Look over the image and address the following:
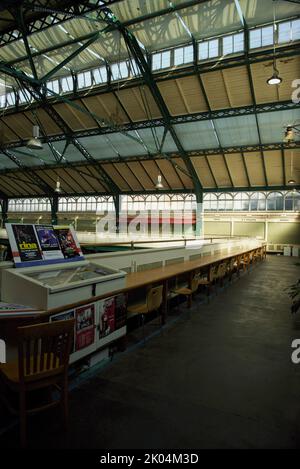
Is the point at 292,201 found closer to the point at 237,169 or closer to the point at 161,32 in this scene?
the point at 237,169

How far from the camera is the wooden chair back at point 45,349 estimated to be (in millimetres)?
1767

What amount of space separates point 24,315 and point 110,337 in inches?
46.1

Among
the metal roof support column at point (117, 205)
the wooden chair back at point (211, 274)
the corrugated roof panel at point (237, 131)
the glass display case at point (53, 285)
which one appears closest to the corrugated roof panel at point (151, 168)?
the metal roof support column at point (117, 205)

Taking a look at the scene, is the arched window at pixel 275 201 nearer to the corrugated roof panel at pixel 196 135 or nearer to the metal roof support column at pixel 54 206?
the corrugated roof panel at pixel 196 135

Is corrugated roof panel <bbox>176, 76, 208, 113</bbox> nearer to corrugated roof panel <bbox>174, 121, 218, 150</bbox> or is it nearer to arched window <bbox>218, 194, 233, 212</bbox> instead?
corrugated roof panel <bbox>174, 121, 218, 150</bbox>

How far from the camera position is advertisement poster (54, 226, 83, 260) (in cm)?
308

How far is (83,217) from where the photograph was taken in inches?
918

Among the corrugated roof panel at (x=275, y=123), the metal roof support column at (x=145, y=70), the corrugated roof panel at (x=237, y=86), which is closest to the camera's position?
the metal roof support column at (x=145, y=70)

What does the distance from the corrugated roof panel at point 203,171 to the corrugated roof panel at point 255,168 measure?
2293mm

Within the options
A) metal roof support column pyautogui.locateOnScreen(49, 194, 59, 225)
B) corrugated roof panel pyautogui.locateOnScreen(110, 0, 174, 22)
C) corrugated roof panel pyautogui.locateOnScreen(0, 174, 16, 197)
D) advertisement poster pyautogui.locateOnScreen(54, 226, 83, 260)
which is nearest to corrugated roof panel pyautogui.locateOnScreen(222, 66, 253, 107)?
corrugated roof panel pyautogui.locateOnScreen(110, 0, 174, 22)

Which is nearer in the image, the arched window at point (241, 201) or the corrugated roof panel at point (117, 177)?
the arched window at point (241, 201)

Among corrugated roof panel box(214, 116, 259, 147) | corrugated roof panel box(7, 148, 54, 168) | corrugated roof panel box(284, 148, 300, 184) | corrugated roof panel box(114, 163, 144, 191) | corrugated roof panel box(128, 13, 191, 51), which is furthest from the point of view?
corrugated roof panel box(7, 148, 54, 168)

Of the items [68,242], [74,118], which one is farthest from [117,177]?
[68,242]

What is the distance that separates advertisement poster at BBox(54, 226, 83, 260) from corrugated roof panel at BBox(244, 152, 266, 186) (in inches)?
→ 565
